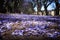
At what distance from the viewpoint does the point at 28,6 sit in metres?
37.2

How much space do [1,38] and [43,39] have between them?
1181 mm

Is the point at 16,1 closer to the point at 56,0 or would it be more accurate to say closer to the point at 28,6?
the point at 56,0

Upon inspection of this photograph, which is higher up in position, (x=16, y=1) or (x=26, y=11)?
(x=16, y=1)

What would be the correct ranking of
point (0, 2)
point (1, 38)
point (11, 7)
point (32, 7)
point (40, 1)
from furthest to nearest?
1. point (32, 7)
2. point (40, 1)
3. point (11, 7)
4. point (0, 2)
5. point (1, 38)

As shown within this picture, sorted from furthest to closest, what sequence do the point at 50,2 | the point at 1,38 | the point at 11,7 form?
the point at 50,2
the point at 11,7
the point at 1,38

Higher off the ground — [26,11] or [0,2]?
[0,2]

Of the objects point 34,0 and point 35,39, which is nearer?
point 35,39

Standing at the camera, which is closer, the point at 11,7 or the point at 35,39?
the point at 35,39

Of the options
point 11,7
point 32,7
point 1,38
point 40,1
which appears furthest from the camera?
point 32,7

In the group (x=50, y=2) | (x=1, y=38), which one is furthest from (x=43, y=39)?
(x=50, y=2)

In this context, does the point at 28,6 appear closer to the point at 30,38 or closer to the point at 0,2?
the point at 0,2

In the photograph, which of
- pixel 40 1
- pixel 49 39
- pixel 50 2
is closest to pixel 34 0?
pixel 40 1

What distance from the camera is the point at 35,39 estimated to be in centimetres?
391

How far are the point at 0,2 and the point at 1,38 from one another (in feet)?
50.0
